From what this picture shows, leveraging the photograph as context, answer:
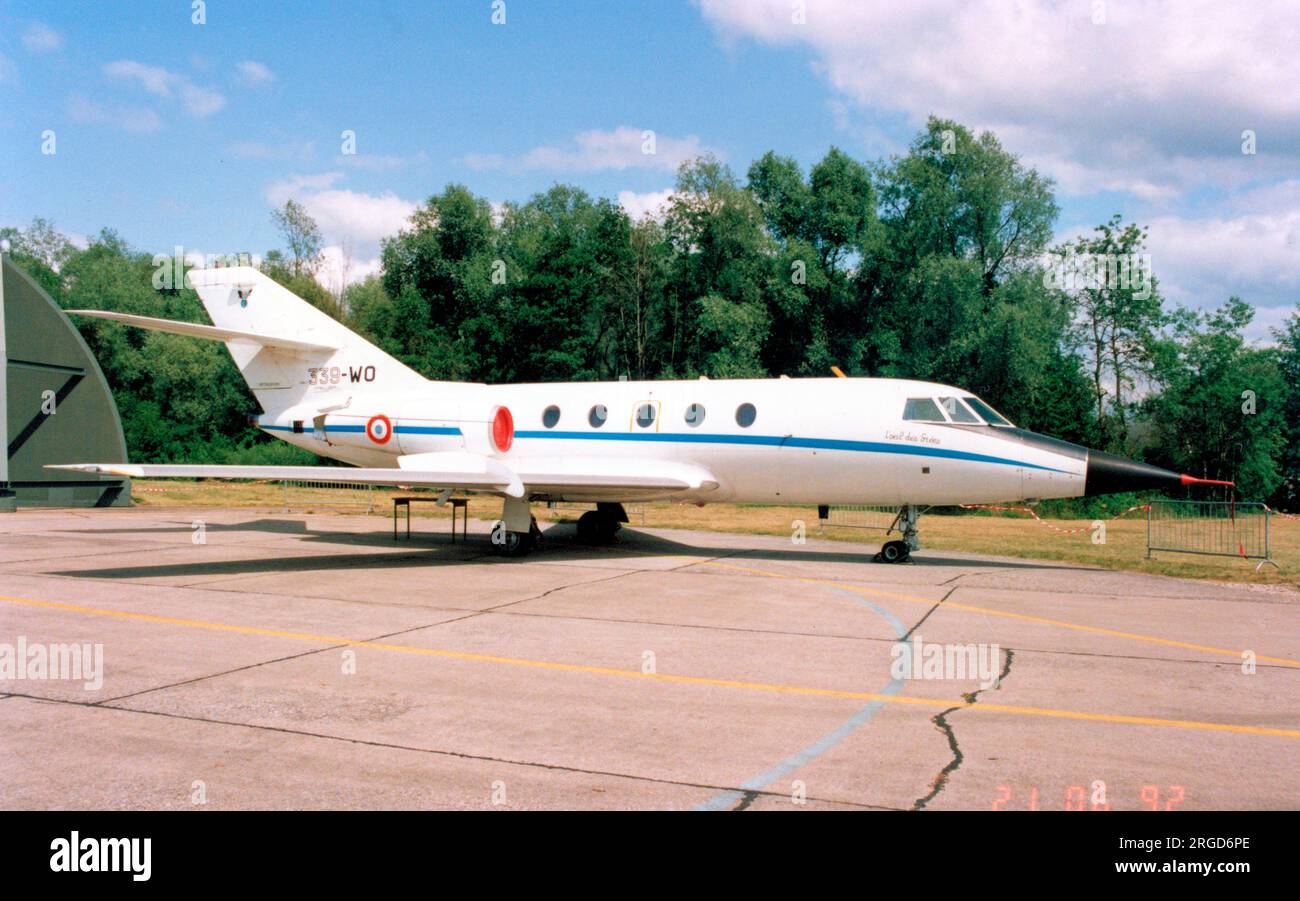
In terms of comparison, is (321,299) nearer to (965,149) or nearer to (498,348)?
(498,348)

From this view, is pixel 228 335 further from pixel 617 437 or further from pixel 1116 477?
pixel 1116 477

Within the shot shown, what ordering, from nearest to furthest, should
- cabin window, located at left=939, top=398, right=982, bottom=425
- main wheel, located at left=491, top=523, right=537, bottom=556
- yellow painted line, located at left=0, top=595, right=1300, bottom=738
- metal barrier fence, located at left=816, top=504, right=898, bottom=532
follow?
yellow painted line, located at left=0, top=595, right=1300, bottom=738
cabin window, located at left=939, top=398, right=982, bottom=425
main wheel, located at left=491, top=523, right=537, bottom=556
metal barrier fence, located at left=816, top=504, right=898, bottom=532

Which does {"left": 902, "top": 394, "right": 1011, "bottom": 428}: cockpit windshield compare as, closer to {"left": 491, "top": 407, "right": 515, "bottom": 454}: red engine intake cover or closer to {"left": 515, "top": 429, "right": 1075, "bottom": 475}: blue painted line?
{"left": 515, "top": 429, "right": 1075, "bottom": 475}: blue painted line

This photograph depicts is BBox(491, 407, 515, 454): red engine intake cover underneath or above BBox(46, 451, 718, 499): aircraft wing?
above

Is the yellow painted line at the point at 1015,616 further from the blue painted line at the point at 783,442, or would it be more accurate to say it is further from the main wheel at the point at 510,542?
the main wheel at the point at 510,542

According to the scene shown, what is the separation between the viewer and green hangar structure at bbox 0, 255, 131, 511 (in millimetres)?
26094

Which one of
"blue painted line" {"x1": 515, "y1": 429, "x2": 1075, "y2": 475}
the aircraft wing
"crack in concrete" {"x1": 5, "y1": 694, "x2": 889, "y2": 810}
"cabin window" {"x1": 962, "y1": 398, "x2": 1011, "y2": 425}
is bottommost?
"crack in concrete" {"x1": 5, "y1": 694, "x2": 889, "y2": 810}

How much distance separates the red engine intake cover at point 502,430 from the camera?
18.8 metres

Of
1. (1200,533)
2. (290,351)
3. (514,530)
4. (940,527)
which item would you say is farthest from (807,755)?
(940,527)

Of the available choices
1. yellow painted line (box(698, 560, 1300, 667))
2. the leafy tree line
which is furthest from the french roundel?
the leafy tree line

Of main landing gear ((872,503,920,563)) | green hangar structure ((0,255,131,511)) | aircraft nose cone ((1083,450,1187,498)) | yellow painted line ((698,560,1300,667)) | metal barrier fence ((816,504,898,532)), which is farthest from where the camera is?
green hangar structure ((0,255,131,511))

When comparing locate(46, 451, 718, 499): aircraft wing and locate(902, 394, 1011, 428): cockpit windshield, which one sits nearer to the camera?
locate(46, 451, 718, 499): aircraft wing

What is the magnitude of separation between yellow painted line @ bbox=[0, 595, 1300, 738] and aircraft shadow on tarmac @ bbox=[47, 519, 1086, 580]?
3.91m
